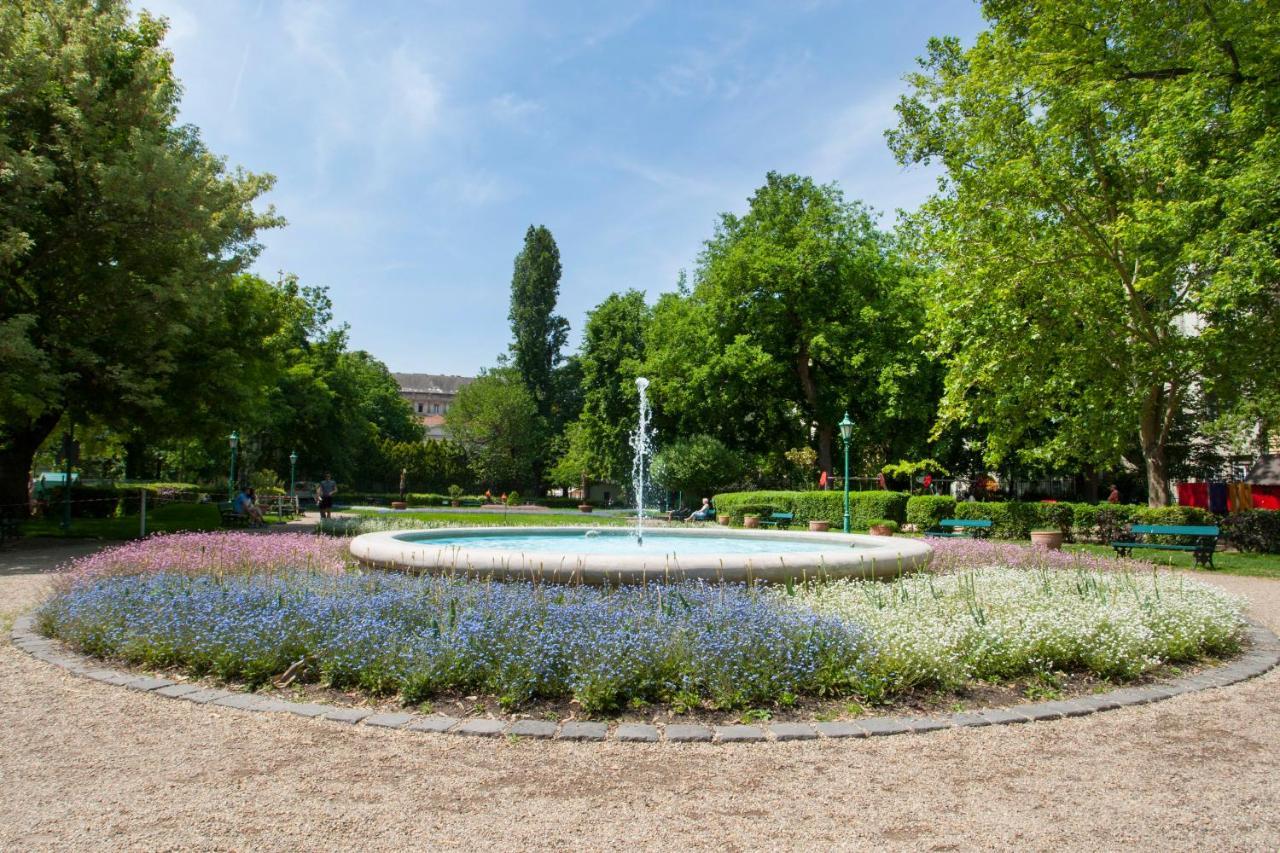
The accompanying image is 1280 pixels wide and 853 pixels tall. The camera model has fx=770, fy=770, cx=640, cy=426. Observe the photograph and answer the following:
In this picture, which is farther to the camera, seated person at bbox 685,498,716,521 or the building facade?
the building facade

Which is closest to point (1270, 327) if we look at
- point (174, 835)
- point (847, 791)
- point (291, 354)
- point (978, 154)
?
point (978, 154)

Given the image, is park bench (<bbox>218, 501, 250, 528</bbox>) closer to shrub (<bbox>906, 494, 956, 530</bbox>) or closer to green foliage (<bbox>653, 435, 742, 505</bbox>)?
green foliage (<bbox>653, 435, 742, 505</bbox>)

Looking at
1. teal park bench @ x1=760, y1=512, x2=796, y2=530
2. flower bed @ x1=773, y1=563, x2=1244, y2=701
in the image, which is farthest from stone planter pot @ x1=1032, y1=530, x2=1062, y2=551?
teal park bench @ x1=760, y1=512, x2=796, y2=530

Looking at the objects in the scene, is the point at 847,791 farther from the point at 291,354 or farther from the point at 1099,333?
the point at 291,354

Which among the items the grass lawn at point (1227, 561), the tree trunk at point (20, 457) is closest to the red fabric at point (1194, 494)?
the grass lawn at point (1227, 561)

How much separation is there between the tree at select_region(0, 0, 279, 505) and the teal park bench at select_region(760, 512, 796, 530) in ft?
55.2

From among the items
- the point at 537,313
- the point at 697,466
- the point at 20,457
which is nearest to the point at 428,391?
the point at 537,313

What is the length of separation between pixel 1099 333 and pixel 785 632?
53.6ft

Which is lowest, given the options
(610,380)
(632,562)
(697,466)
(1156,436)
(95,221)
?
(632,562)

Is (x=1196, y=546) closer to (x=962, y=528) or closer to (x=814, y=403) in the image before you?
(x=962, y=528)

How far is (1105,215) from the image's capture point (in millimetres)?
19531

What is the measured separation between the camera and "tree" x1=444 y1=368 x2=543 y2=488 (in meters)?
60.6

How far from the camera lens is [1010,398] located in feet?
66.8

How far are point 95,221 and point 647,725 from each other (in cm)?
1808
